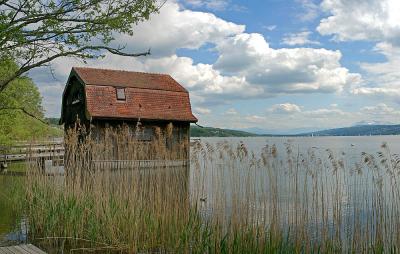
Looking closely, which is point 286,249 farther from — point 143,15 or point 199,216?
point 143,15

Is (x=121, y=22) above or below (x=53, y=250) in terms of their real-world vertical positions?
above

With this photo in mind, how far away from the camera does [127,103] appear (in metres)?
25.6

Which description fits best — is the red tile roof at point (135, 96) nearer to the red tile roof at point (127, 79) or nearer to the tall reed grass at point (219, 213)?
the red tile roof at point (127, 79)

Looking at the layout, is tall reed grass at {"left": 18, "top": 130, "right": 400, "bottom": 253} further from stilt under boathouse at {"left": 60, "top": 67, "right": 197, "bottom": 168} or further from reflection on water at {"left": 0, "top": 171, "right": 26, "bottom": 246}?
stilt under boathouse at {"left": 60, "top": 67, "right": 197, "bottom": 168}

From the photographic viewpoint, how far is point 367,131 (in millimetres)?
199625

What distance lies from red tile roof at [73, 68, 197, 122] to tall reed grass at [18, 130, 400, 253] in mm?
14806

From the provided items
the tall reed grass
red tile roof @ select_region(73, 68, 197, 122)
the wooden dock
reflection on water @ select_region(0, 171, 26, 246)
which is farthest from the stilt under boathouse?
the wooden dock

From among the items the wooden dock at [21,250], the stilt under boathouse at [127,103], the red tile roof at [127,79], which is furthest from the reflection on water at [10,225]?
the red tile roof at [127,79]

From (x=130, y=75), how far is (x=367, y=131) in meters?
189

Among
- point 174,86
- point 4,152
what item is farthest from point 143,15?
point 4,152

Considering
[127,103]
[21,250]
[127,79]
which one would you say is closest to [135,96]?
[127,103]

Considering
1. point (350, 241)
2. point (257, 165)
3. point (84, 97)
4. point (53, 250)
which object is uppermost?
point (84, 97)

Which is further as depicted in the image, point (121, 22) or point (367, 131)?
point (367, 131)

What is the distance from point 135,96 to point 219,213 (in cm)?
1953
